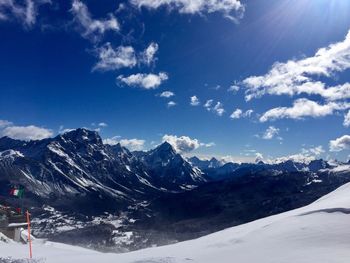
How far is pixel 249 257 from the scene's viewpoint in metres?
19.0

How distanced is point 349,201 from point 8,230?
4867 cm

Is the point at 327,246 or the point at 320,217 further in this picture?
the point at 320,217

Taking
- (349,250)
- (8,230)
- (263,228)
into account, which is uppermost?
(8,230)

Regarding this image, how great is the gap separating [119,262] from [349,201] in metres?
14.1

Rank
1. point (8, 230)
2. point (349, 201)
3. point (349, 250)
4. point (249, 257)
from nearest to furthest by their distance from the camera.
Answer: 1. point (349, 250)
2. point (249, 257)
3. point (349, 201)
4. point (8, 230)

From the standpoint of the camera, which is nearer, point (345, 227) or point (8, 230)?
point (345, 227)

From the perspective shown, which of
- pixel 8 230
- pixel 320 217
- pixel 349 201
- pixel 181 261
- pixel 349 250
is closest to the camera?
pixel 349 250

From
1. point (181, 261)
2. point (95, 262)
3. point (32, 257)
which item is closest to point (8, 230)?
point (32, 257)

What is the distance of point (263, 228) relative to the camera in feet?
78.3

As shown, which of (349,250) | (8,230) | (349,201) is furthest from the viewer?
(8,230)

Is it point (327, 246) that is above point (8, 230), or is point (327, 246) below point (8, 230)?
below

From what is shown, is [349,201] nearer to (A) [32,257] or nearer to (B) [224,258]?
(B) [224,258]

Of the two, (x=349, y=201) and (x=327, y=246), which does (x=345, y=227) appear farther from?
(x=349, y=201)

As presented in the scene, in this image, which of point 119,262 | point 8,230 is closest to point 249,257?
point 119,262
